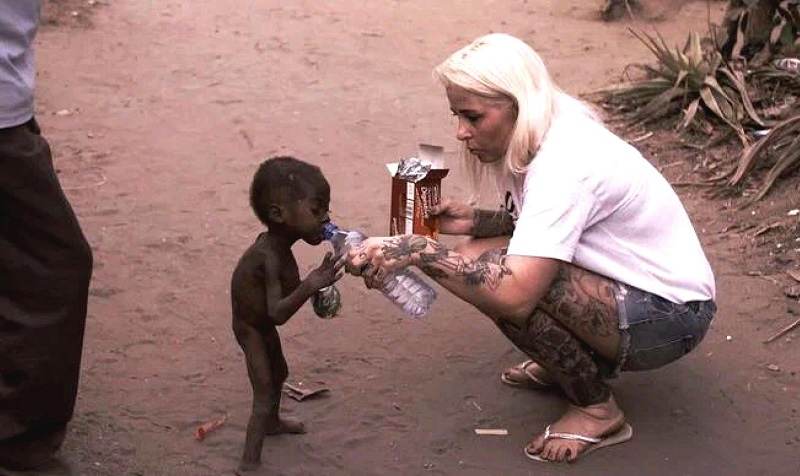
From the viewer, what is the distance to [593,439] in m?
3.73

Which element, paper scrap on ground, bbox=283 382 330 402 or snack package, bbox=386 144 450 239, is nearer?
snack package, bbox=386 144 450 239

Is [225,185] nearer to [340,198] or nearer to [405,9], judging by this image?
[340,198]

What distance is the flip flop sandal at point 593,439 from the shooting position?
3703 mm

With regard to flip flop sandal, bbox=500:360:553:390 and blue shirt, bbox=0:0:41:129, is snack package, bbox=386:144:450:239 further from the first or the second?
blue shirt, bbox=0:0:41:129

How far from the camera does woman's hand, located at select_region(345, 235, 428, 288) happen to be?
3234 mm

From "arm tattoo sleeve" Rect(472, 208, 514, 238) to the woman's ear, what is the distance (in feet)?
2.80

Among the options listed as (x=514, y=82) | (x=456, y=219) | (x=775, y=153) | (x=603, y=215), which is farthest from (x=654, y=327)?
(x=775, y=153)

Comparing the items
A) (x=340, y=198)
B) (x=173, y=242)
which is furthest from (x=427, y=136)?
(x=173, y=242)

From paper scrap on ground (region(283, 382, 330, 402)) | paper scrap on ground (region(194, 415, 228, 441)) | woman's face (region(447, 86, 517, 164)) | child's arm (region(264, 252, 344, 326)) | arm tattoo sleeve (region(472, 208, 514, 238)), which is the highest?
woman's face (region(447, 86, 517, 164))

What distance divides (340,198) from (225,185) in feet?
1.89

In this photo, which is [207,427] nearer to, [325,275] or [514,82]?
[325,275]

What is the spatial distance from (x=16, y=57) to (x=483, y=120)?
1254mm

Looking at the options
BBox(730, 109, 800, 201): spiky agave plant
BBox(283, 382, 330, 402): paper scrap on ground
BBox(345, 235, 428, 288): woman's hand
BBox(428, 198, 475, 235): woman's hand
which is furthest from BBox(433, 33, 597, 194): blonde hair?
BBox(730, 109, 800, 201): spiky agave plant

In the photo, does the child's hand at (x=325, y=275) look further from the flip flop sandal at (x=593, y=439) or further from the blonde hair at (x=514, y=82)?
the flip flop sandal at (x=593, y=439)
